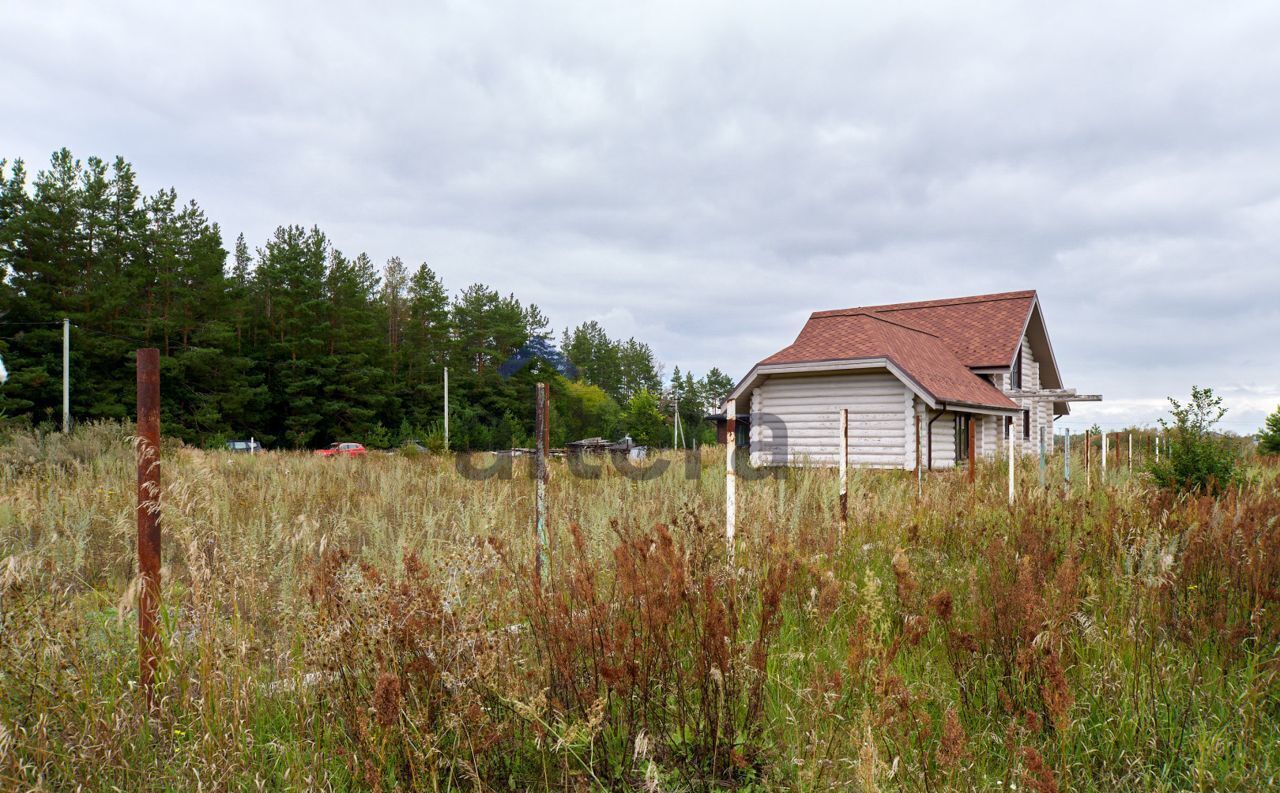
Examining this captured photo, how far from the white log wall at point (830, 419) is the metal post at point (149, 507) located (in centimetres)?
1328

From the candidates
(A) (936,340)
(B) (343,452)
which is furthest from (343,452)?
(A) (936,340)

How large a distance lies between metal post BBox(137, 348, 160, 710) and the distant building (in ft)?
40.6

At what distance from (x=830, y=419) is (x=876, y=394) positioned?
123 cm

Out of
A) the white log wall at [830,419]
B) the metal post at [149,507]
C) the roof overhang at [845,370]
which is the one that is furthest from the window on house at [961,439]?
the metal post at [149,507]

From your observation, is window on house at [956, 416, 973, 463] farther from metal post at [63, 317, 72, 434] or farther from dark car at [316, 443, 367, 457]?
metal post at [63, 317, 72, 434]

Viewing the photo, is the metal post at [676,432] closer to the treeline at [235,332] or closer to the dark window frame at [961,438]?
the treeline at [235,332]

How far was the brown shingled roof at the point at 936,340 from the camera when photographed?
16.7m

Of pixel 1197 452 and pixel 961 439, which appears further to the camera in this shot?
pixel 961 439

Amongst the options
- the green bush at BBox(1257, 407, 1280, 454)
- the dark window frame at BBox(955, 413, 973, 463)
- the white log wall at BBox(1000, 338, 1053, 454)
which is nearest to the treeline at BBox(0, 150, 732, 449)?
the dark window frame at BBox(955, 413, 973, 463)

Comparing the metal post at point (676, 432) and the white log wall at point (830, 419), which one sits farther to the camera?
the metal post at point (676, 432)

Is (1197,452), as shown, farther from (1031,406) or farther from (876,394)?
(1031,406)

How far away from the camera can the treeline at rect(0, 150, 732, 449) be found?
96.9ft

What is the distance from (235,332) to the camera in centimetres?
3594

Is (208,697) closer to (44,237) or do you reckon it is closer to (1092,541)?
(1092,541)
